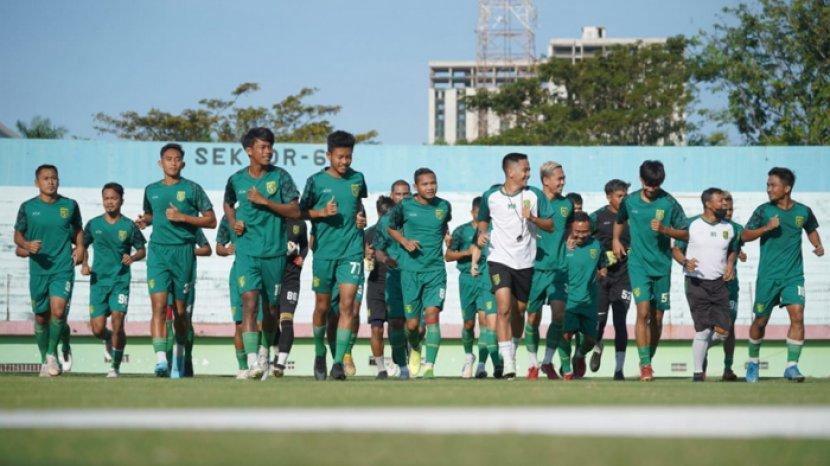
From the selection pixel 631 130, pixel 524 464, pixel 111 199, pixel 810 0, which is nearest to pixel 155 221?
pixel 111 199

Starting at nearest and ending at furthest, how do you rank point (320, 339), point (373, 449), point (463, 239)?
point (373, 449) → point (320, 339) → point (463, 239)

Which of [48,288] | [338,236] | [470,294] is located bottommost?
[470,294]

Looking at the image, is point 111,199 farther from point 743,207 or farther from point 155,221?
point 743,207

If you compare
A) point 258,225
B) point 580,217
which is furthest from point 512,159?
point 580,217

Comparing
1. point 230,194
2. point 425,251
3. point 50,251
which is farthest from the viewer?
point 50,251

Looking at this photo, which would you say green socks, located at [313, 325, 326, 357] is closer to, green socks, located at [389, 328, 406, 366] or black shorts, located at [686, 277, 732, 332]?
green socks, located at [389, 328, 406, 366]

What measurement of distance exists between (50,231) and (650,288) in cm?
714

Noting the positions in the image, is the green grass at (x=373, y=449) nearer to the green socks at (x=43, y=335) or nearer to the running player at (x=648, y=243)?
the running player at (x=648, y=243)

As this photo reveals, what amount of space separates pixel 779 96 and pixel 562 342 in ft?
126

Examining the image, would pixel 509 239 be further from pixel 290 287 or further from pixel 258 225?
pixel 290 287

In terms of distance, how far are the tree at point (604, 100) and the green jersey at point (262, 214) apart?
61.7 metres

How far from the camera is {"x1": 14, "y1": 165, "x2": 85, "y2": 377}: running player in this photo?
57.3 feet

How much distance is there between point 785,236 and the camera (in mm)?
17469

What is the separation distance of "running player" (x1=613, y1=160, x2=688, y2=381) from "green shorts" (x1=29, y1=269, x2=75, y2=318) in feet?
21.5
